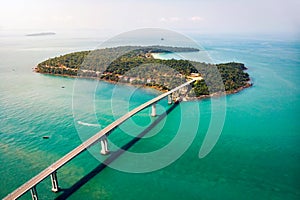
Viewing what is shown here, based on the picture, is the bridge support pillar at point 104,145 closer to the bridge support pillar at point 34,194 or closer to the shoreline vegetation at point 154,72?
the bridge support pillar at point 34,194

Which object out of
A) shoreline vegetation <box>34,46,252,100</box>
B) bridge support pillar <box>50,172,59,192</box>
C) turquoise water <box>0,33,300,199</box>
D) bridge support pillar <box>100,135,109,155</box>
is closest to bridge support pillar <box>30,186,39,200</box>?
turquoise water <box>0,33,300,199</box>

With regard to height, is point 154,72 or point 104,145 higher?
point 154,72

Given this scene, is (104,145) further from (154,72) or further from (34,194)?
(154,72)

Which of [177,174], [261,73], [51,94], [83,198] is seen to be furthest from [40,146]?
[261,73]

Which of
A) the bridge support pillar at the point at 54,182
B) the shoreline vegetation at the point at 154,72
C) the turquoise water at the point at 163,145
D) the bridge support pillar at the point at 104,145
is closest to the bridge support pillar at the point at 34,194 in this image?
the turquoise water at the point at 163,145

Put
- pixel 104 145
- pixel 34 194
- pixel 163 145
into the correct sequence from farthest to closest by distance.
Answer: pixel 163 145 < pixel 104 145 < pixel 34 194

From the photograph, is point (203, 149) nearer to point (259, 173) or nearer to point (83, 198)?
point (259, 173)

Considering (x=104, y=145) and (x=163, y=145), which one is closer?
(x=104, y=145)

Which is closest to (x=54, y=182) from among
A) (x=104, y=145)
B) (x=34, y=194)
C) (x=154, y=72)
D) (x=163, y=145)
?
(x=34, y=194)
